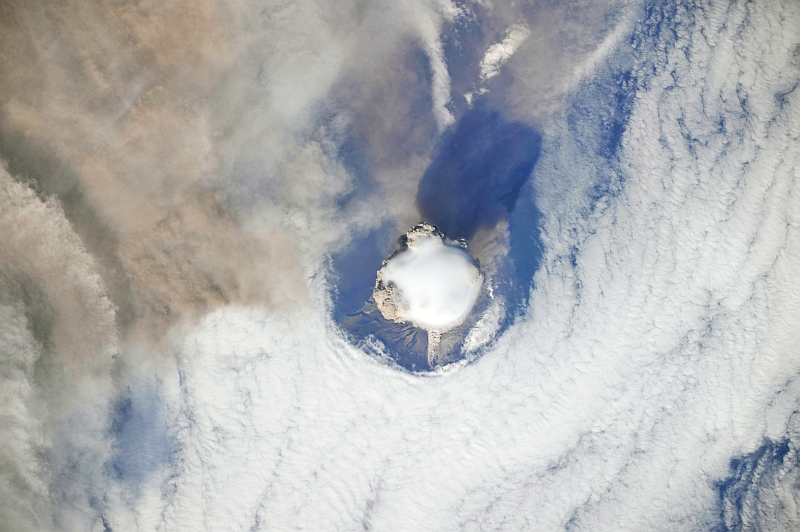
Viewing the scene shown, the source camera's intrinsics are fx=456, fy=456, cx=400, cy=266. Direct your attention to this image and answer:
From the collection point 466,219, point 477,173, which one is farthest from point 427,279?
point 477,173

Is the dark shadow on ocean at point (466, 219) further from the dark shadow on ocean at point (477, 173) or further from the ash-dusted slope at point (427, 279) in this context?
the ash-dusted slope at point (427, 279)

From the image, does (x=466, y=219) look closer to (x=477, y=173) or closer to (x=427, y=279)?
(x=477, y=173)

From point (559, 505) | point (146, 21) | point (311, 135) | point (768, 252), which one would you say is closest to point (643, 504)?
point (559, 505)

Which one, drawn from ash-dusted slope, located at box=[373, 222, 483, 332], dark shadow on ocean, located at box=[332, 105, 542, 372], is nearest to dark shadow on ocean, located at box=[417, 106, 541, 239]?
dark shadow on ocean, located at box=[332, 105, 542, 372]

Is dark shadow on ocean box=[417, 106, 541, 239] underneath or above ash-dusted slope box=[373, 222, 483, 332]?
above

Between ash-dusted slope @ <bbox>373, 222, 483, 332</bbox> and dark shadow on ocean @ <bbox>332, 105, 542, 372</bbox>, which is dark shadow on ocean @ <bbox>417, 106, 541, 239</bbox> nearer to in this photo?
dark shadow on ocean @ <bbox>332, 105, 542, 372</bbox>

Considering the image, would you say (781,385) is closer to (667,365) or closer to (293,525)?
(667,365)

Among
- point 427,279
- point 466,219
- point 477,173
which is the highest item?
point 477,173
